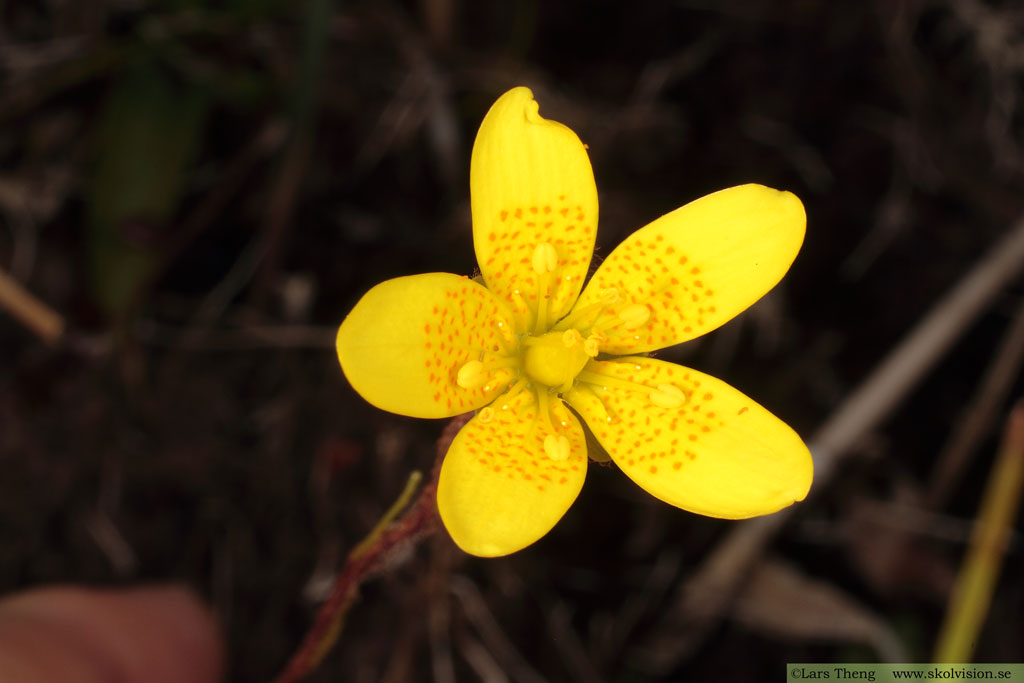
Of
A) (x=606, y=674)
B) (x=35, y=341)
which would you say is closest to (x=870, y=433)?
(x=606, y=674)

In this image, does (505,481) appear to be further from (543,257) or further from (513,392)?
(543,257)

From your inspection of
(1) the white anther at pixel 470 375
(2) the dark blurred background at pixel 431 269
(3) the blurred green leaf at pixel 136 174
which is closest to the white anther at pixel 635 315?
(1) the white anther at pixel 470 375

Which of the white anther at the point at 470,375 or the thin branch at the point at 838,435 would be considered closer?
the white anther at the point at 470,375

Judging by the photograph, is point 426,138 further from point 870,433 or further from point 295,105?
point 870,433

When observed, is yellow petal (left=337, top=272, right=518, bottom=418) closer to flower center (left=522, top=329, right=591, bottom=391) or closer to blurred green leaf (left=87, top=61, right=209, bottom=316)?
flower center (left=522, top=329, right=591, bottom=391)

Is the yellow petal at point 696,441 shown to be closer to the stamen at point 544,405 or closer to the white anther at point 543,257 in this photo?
the stamen at point 544,405

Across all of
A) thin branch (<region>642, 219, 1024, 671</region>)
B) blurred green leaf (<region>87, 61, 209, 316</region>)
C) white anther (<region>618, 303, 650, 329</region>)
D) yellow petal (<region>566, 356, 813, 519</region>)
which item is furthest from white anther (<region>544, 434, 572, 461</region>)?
blurred green leaf (<region>87, 61, 209, 316</region>)

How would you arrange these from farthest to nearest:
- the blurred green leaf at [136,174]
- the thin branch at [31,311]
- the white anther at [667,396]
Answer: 1. the thin branch at [31,311]
2. the blurred green leaf at [136,174]
3. the white anther at [667,396]
